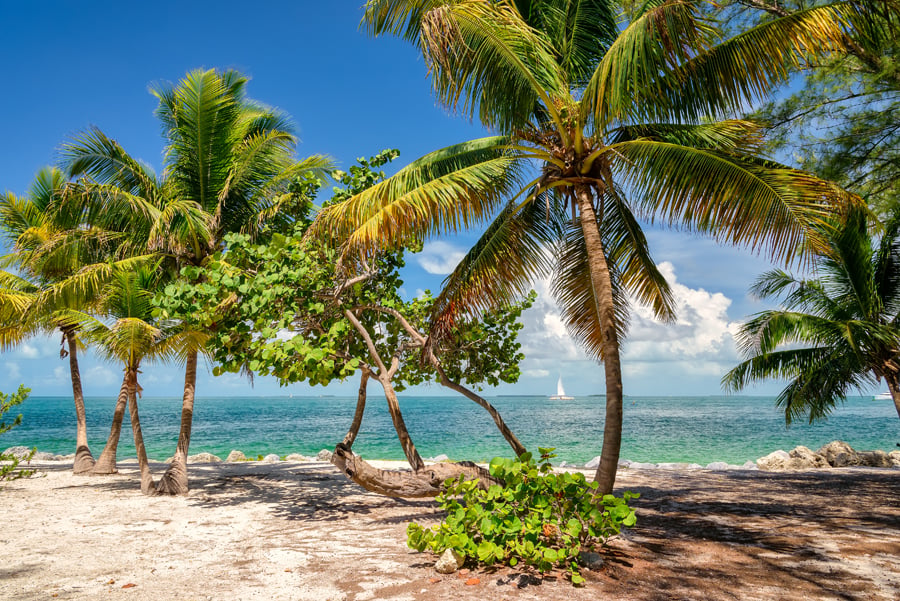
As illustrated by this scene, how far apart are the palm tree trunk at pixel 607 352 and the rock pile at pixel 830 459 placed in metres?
10.5

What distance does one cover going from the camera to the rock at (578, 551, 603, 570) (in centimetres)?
455

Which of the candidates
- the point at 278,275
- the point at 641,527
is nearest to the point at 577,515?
the point at 641,527

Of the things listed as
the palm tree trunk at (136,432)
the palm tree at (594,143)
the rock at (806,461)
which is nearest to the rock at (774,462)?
the rock at (806,461)

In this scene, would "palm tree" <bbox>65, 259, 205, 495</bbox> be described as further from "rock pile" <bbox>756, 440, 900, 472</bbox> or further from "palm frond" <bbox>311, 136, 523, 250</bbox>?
"rock pile" <bbox>756, 440, 900, 472</bbox>

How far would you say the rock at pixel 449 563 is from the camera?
14.8 ft

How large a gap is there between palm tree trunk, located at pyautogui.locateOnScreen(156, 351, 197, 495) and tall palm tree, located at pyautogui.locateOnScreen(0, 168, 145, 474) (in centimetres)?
207

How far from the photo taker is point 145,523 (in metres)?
7.14

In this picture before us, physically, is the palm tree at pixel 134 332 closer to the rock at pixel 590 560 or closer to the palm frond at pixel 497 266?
the palm frond at pixel 497 266

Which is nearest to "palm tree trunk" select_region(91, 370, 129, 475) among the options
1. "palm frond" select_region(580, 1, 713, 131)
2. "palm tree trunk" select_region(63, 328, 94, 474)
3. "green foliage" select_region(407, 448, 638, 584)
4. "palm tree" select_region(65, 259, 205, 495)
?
"palm tree trunk" select_region(63, 328, 94, 474)

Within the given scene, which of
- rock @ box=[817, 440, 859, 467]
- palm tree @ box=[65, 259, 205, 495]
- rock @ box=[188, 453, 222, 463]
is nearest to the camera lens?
palm tree @ box=[65, 259, 205, 495]

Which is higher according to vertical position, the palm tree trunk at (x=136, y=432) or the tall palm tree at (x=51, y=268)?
the tall palm tree at (x=51, y=268)

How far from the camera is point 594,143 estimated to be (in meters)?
6.20

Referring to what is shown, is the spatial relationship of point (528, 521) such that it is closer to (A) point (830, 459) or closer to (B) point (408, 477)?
(B) point (408, 477)

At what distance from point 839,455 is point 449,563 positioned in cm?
1439
